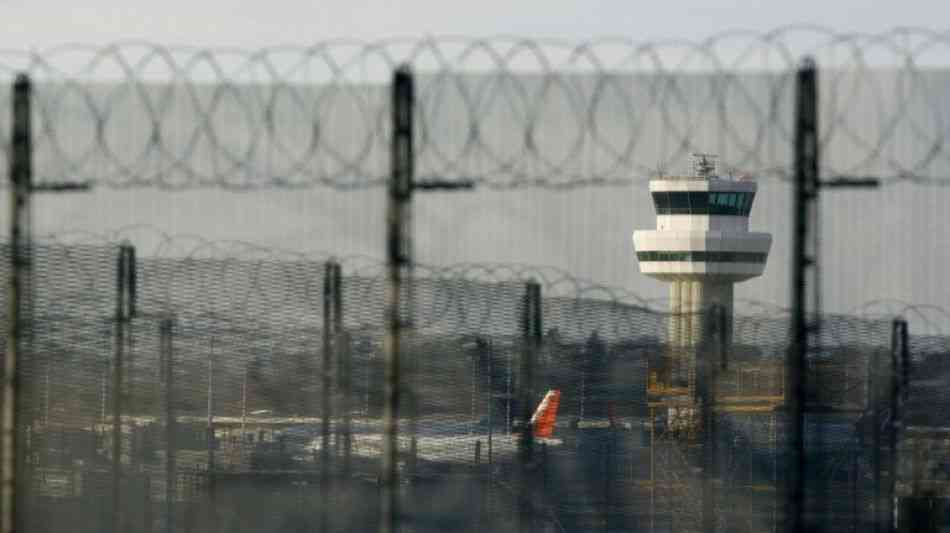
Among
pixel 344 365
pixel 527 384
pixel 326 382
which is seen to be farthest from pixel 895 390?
pixel 344 365

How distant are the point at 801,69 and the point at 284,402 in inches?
1131

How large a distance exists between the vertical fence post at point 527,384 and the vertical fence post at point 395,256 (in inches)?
574

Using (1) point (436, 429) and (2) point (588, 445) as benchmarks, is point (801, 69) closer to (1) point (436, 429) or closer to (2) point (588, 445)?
(2) point (588, 445)

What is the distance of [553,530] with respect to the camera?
45.2 m

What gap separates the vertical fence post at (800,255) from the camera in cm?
2416

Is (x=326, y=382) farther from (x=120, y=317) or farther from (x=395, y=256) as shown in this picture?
(x=395, y=256)

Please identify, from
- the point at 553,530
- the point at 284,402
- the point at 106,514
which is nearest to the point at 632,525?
the point at 553,530

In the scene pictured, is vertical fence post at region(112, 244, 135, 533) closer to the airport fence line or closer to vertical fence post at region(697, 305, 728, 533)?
the airport fence line

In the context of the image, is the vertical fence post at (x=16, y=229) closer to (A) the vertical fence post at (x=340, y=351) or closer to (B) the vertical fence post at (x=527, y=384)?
(A) the vertical fence post at (x=340, y=351)

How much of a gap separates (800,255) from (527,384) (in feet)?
49.9

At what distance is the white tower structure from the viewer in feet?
393

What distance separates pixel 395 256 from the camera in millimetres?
24031

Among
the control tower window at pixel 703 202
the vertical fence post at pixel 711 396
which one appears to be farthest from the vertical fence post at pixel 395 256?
→ the control tower window at pixel 703 202

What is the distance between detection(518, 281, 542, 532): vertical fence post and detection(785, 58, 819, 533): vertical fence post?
14218 mm
